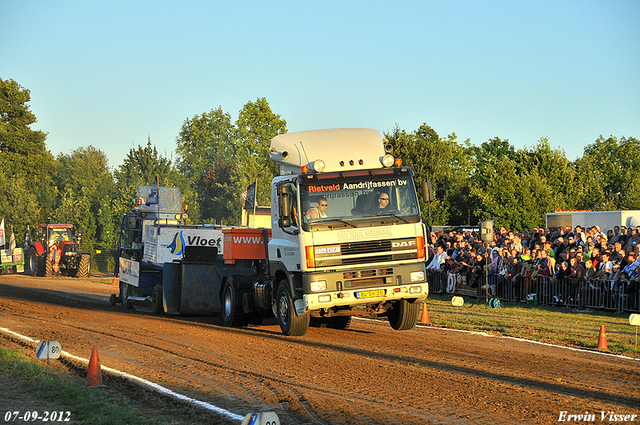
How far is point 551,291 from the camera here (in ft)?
60.8

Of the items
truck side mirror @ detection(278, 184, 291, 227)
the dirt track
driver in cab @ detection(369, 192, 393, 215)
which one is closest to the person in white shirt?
the dirt track

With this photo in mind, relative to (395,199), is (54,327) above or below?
below

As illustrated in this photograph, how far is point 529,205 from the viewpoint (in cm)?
3959

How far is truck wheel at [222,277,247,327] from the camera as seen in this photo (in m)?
14.3

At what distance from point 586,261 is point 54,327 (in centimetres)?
1331

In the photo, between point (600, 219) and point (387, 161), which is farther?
point (600, 219)

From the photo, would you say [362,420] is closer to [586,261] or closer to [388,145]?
[388,145]

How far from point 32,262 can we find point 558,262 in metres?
29.1

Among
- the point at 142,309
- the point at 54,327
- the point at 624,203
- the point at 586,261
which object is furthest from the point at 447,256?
the point at 624,203

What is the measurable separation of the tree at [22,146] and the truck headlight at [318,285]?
71.0m

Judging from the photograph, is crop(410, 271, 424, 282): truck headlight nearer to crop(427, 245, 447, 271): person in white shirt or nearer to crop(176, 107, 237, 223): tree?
crop(427, 245, 447, 271): person in white shirt

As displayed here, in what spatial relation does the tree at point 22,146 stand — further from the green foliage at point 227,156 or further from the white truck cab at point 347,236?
the white truck cab at point 347,236

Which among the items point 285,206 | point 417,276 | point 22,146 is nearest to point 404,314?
point 417,276

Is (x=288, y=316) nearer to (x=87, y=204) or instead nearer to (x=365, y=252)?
(x=365, y=252)
